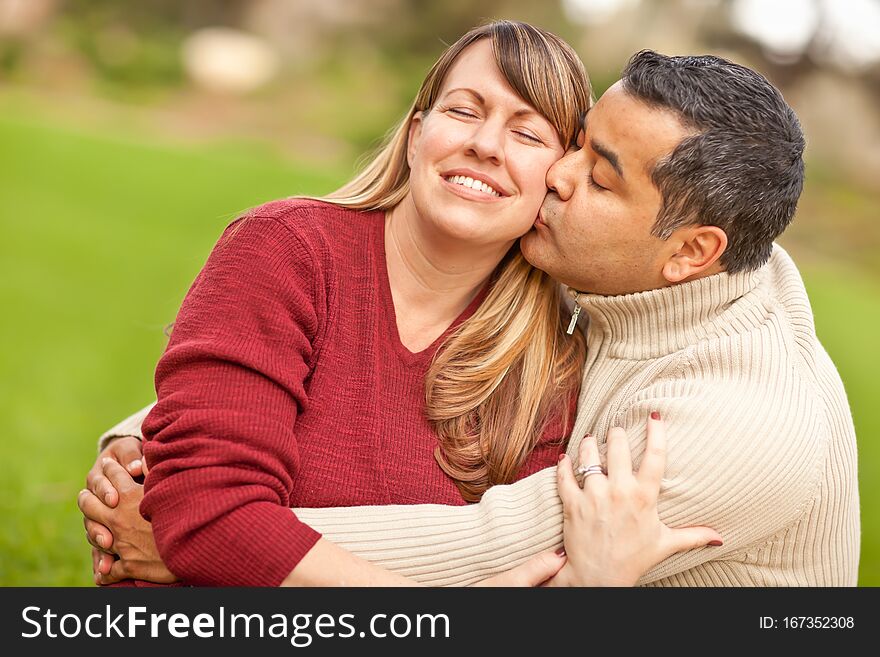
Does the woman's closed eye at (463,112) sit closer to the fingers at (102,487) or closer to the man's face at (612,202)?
the man's face at (612,202)

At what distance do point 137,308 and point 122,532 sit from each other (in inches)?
284

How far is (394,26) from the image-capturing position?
1833cm

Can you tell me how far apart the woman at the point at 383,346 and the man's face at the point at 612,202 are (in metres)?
0.06

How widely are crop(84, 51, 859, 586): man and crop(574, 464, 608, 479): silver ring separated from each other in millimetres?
67

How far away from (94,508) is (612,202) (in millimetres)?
1301

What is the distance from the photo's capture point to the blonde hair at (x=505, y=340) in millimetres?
2215

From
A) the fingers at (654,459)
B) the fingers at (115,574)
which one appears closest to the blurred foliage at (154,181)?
the fingers at (115,574)

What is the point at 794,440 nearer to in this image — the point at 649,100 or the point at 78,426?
the point at 649,100

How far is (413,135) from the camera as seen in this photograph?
2408 mm

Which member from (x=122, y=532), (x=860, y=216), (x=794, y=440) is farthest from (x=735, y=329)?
(x=860, y=216)

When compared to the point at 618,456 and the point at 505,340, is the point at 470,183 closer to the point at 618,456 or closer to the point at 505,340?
the point at 505,340

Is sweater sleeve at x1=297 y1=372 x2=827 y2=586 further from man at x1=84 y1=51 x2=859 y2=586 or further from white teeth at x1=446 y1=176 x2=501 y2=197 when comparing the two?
white teeth at x1=446 y1=176 x2=501 y2=197

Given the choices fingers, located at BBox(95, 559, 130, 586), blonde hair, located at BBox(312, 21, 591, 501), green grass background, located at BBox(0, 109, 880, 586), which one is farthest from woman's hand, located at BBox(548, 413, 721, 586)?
green grass background, located at BBox(0, 109, 880, 586)

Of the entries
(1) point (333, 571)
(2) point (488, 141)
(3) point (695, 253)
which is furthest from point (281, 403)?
(3) point (695, 253)
